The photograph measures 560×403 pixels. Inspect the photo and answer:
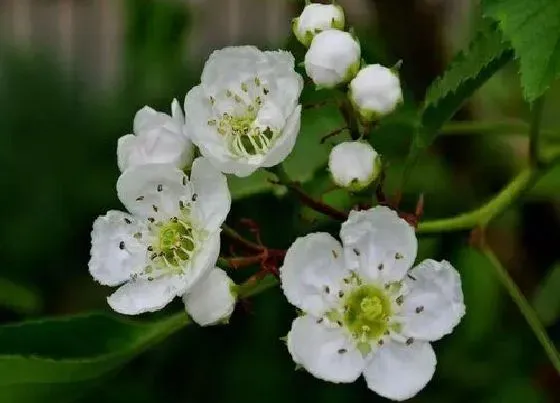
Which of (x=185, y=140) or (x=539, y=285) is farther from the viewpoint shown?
(x=539, y=285)

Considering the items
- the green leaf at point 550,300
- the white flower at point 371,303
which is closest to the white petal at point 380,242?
the white flower at point 371,303

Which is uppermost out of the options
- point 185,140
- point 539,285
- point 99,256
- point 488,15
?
point 488,15

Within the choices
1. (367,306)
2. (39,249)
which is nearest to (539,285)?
(367,306)

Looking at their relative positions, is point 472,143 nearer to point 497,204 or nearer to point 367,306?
point 497,204

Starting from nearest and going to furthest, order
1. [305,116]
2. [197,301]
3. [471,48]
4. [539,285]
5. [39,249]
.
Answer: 1. [197,301]
2. [471,48]
3. [305,116]
4. [539,285]
5. [39,249]

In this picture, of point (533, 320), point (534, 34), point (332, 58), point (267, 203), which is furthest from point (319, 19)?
point (267, 203)

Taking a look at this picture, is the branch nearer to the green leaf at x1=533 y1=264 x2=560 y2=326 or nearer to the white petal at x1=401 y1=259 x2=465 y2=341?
the white petal at x1=401 y1=259 x2=465 y2=341
